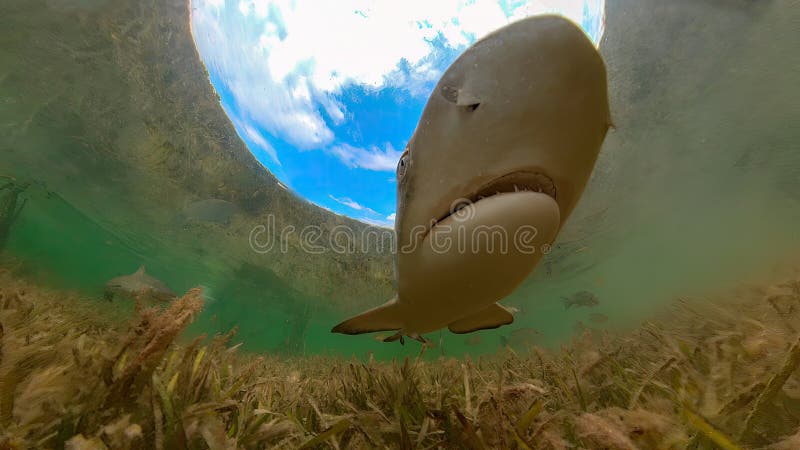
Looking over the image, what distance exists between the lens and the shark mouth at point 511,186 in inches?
64.7

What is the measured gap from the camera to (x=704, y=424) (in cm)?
97

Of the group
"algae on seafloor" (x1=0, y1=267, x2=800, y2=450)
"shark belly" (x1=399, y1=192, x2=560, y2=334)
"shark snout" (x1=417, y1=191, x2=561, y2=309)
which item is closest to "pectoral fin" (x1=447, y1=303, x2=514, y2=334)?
"shark belly" (x1=399, y1=192, x2=560, y2=334)

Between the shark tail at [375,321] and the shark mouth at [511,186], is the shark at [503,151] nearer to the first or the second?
the shark mouth at [511,186]

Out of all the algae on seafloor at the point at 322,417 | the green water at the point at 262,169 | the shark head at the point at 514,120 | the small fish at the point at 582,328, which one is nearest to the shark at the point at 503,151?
the shark head at the point at 514,120

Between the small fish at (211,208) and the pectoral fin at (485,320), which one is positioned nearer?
the pectoral fin at (485,320)

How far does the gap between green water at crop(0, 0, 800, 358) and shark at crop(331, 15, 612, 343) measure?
1.31m

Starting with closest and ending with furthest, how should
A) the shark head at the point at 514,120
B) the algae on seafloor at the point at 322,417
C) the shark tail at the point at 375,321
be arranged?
the algae on seafloor at the point at 322,417 < the shark head at the point at 514,120 < the shark tail at the point at 375,321

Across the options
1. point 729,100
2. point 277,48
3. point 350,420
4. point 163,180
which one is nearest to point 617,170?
point 729,100

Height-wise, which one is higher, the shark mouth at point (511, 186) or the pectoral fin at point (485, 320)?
the shark mouth at point (511, 186)

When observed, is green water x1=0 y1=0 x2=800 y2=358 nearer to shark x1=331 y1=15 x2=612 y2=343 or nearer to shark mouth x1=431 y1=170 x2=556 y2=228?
shark x1=331 y1=15 x2=612 y2=343

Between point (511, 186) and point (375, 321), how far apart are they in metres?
2.29

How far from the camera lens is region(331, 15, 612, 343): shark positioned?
1.43 meters

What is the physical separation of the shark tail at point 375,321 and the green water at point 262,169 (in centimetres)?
41

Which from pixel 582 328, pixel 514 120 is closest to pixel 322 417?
pixel 514 120
